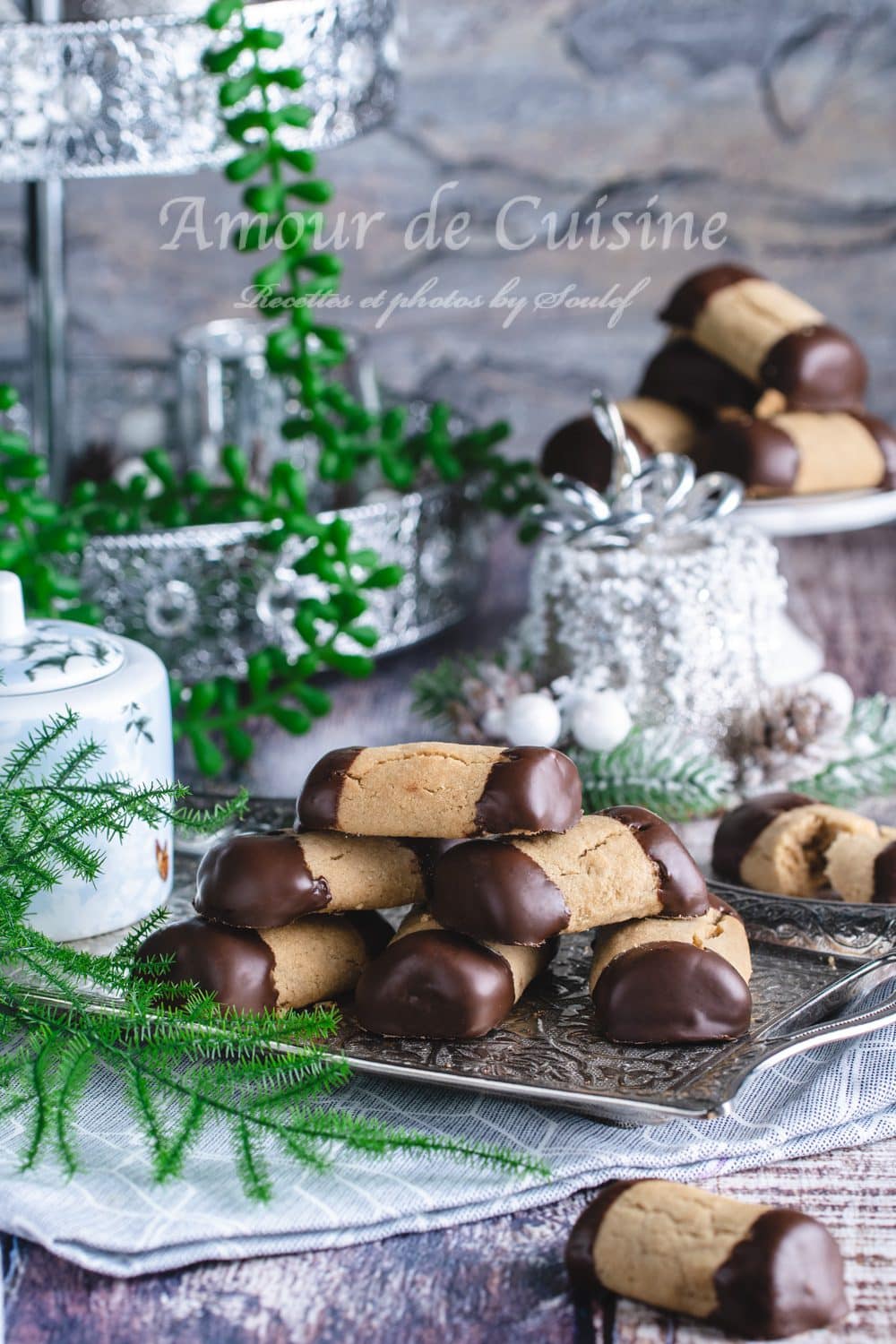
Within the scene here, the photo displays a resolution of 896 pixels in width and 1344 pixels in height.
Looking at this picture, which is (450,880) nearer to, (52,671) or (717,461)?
(52,671)

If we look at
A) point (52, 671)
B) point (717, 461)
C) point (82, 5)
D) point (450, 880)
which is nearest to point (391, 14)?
point (82, 5)

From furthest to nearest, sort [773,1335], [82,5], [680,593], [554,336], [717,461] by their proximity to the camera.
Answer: [554,336] → [82,5] → [717,461] → [680,593] → [773,1335]

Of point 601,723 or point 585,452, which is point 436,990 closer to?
point 601,723

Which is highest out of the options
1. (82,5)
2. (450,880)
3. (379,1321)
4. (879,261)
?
(82,5)

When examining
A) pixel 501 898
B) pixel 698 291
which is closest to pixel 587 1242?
pixel 501 898

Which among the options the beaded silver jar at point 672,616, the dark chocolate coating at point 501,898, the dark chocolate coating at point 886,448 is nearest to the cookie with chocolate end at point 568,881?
the dark chocolate coating at point 501,898

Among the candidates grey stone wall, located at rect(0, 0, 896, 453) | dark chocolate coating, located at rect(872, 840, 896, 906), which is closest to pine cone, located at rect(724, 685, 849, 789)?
dark chocolate coating, located at rect(872, 840, 896, 906)

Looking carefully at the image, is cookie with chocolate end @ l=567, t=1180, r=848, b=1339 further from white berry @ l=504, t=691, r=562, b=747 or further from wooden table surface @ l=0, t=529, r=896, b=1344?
white berry @ l=504, t=691, r=562, b=747
